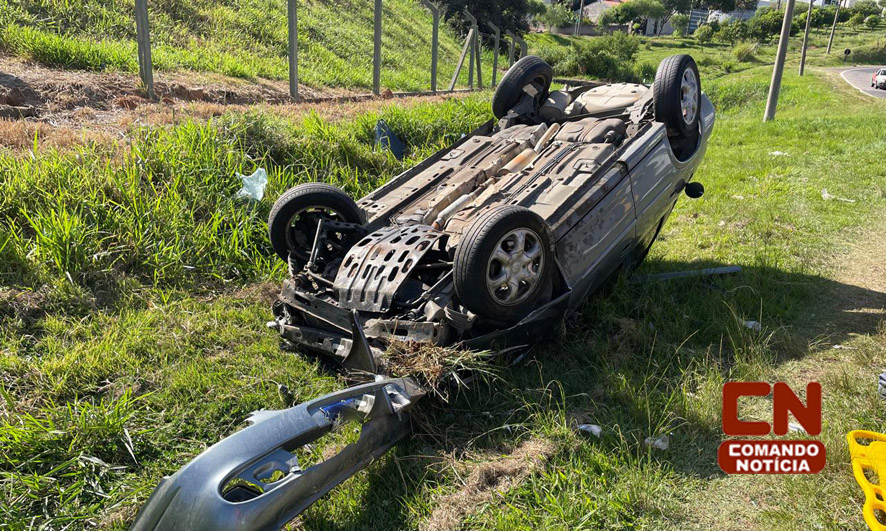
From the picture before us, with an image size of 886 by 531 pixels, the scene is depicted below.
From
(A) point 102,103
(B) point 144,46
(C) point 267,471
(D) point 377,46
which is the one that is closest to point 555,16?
(D) point 377,46

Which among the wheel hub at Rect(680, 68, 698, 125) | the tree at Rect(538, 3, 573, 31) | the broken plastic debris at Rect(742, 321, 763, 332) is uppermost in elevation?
the tree at Rect(538, 3, 573, 31)

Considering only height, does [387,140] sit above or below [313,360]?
above

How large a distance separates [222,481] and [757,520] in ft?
7.30

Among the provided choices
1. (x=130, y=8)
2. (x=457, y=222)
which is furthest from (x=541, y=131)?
(x=130, y=8)

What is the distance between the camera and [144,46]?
7.02 meters

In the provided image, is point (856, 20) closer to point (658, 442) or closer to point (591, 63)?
point (591, 63)

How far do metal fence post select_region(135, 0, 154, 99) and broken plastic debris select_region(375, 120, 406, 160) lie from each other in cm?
272

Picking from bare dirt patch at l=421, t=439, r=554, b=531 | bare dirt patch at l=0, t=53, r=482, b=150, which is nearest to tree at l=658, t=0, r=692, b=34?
bare dirt patch at l=0, t=53, r=482, b=150

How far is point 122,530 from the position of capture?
271cm

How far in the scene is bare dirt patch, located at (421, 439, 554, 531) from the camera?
9.08 feet

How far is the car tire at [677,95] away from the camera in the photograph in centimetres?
472

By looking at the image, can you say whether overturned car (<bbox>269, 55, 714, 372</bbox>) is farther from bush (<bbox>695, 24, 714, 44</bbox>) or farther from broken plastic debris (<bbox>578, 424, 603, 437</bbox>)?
bush (<bbox>695, 24, 714, 44</bbox>)

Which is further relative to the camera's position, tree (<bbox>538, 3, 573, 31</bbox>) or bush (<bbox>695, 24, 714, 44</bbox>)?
tree (<bbox>538, 3, 573, 31</bbox>)

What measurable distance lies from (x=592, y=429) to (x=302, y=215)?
241cm
